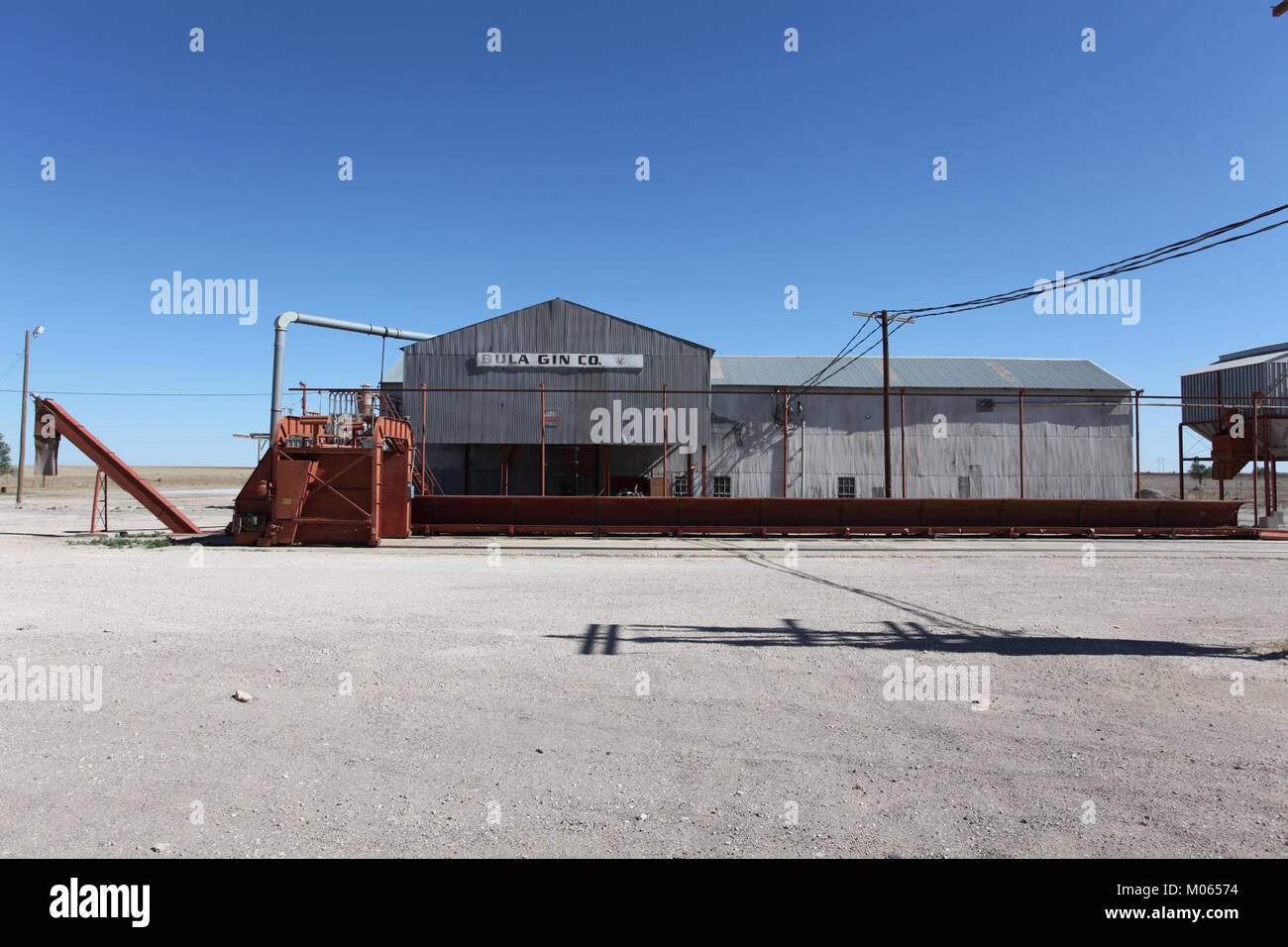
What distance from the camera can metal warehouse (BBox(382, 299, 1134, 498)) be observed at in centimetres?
2872

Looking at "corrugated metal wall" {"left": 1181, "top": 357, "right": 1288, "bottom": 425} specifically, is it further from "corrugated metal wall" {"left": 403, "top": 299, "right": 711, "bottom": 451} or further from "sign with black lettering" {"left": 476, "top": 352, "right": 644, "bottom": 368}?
"sign with black lettering" {"left": 476, "top": 352, "right": 644, "bottom": 368}

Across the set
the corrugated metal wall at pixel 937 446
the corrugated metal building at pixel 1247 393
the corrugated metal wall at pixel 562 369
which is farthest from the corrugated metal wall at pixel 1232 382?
the corrugated metal wall at pixel 562 369

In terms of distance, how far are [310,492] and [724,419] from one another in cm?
1941

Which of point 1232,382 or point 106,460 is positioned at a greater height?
point 1232,382

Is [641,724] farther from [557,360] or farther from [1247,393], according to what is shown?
[1247,393]

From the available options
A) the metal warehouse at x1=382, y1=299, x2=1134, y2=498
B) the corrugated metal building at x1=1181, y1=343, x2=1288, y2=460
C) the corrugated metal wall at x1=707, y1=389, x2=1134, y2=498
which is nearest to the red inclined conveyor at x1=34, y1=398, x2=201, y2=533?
the metal warehouse at x1=382, y1=299, x2=1134, y2=498

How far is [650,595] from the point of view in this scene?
11094mm

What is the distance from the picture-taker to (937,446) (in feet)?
115

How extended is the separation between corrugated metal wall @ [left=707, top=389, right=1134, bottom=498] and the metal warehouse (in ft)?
0.21

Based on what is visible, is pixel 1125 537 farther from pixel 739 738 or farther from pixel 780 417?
pixel 739 738

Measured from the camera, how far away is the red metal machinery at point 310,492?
1930cm

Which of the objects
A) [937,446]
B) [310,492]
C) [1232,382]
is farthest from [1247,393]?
[310,492]
